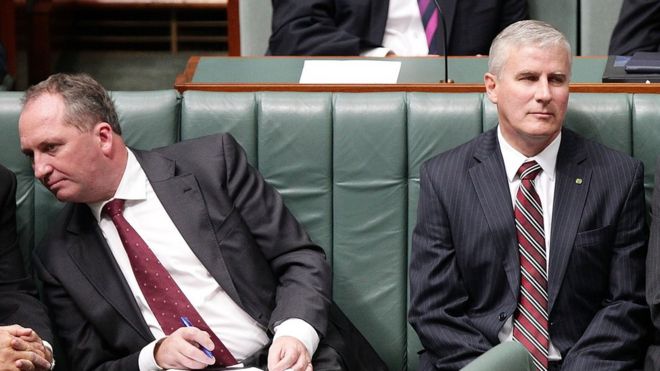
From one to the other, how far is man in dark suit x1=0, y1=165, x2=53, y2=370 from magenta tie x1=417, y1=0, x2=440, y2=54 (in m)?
1.52

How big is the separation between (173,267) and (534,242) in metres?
0.74

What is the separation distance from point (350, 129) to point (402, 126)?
0.11 metres

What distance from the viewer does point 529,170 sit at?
2752mm

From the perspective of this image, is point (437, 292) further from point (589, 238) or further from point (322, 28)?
point (322, 28)

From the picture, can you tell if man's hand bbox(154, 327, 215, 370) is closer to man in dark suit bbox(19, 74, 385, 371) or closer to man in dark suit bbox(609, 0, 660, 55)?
man in dark suit bbox(19, 74, 385, 371)

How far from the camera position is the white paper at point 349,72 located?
3221 millimetres

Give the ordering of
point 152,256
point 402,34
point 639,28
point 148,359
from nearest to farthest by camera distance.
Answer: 1. point 148,359
2. point 152,256
3. point 639,28
4. point 402,34

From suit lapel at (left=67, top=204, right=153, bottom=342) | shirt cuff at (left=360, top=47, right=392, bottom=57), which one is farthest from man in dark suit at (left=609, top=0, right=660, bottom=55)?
suit lapel at (left=67, top=204, right=153, bottom=342)

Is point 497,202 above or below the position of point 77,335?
above

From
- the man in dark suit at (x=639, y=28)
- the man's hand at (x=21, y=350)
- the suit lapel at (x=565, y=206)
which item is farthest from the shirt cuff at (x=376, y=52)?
the man's hand at (x=21, y=350)

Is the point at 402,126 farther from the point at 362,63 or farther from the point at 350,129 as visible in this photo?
the point at 362,63

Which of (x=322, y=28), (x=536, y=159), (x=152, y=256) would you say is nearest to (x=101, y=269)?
(x=152, y=256)

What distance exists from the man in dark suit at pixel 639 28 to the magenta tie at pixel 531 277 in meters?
1.27

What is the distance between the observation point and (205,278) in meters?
2.75
